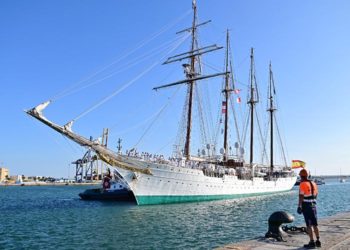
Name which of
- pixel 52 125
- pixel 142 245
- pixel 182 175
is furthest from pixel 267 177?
pixel 142 245

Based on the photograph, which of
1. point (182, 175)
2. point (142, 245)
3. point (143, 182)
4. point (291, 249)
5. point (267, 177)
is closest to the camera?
point (291, 249)

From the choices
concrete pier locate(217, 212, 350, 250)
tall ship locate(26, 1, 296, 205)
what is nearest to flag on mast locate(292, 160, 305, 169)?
concrete pier locate(217, 212, 350, 250)

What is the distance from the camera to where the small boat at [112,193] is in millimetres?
49188

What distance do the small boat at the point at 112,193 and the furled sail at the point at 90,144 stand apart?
1127cm

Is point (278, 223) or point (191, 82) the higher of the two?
point (191, 82)

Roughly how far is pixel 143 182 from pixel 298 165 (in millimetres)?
27974

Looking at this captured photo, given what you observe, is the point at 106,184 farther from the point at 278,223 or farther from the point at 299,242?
the point at 299,242

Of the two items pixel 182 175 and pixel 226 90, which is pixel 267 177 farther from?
pixel 182 175

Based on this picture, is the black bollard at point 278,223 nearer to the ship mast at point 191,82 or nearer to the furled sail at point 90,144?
the furled sail at point 90,144

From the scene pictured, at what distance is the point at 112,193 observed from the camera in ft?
165

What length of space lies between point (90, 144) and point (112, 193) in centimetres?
1695

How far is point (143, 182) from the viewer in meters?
37.6

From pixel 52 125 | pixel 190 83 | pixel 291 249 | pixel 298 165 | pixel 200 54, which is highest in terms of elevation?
pixel 200 54

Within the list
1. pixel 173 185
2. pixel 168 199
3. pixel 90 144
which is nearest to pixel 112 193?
pixel 168 199
